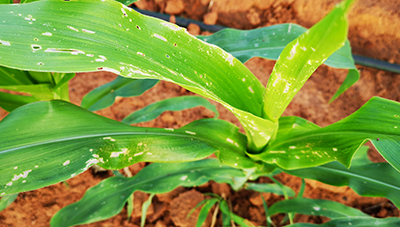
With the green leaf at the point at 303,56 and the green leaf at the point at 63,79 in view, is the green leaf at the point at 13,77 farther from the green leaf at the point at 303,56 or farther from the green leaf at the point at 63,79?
the green leaf at the point at 303,56

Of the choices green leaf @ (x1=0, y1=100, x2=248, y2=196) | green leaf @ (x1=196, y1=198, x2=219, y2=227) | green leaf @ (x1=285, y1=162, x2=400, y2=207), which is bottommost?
green leaf @ (x1=196, y1=198, x2=219, y2=227)

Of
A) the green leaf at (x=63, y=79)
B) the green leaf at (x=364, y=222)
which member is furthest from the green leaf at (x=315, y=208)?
the green leaf at (x=63, y=79)

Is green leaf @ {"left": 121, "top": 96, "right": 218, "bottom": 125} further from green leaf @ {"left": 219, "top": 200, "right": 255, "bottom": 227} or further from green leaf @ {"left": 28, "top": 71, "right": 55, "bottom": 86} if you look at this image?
green leaf @ {"left": 219, "top": 200, "right": 255, "bottom": 227}

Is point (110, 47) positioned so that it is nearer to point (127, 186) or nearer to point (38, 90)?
point (38, 90)

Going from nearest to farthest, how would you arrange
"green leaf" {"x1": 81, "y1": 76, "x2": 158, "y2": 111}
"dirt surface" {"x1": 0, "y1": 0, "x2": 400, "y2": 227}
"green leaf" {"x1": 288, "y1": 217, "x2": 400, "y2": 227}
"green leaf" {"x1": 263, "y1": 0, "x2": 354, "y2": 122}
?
"green leaf" {"x1": 263, "y1": 0, "x2": 354, "y2": 122}, "green leaf" {"x1": 288, "y1": 217, "x2": 400, "y2": 227}, "green leaf" {"x1": 81, "y1": 76, "x2": 158, "y2": 111}, "dirt surface" {"x1": 0, "y1": 0, "x2": 400, "y2": 227}

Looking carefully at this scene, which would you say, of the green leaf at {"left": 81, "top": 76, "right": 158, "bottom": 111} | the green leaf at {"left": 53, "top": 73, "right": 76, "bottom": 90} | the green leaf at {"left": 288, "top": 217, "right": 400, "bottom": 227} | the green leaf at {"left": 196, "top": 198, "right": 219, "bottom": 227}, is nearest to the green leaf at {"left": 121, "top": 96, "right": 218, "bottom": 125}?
the green leaf at {"left": 81, "top": 76, "right": 158, "bottom": 111}

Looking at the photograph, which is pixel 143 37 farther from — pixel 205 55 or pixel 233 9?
pixel 233 9

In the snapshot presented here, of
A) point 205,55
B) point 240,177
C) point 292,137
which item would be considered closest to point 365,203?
point 240,177
